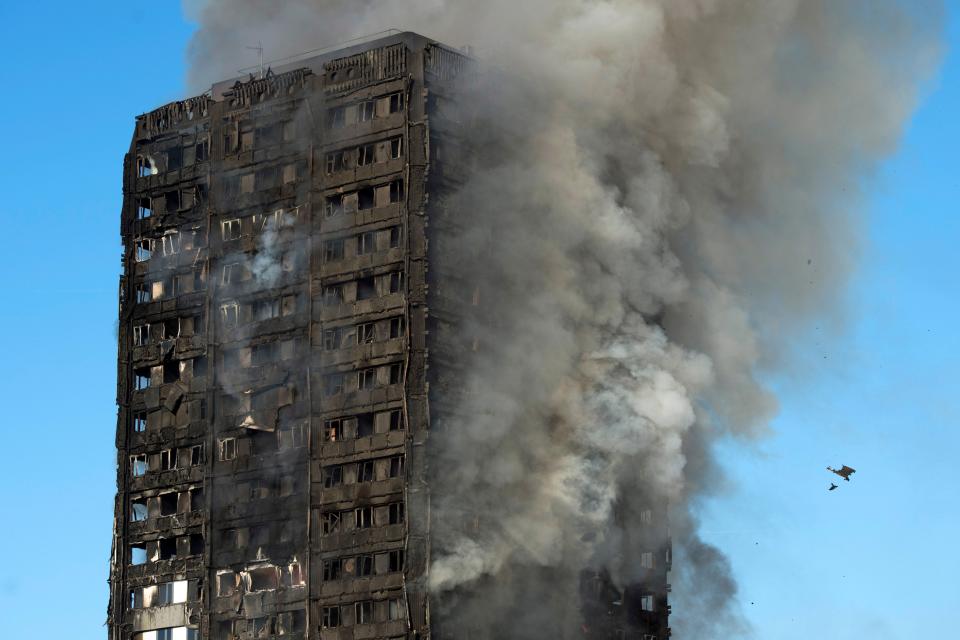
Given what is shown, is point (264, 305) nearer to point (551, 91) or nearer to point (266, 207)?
point (266, 207)

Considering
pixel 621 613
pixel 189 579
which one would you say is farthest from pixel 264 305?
pixel 621 613

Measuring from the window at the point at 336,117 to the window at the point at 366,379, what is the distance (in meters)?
18.7

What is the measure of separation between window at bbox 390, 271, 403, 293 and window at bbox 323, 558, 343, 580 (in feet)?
63.9

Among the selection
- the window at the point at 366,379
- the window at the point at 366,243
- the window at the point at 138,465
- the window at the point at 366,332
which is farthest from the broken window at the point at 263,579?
the window at the point at 366,243

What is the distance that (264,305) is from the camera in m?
172

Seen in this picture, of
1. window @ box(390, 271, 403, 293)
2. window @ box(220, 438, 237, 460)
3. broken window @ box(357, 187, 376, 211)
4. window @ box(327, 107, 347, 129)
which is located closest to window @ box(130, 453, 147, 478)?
window @ box(220, 438, 237, 460)

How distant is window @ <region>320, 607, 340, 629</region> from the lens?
162 meters

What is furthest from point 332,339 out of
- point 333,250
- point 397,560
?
point 397,560

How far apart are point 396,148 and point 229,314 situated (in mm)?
19292

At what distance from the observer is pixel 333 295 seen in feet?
549

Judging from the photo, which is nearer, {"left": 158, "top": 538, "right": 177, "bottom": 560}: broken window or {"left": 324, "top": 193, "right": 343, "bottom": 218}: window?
{"left": 324, "top": 193, "right": 343, "bottom": 218}: window

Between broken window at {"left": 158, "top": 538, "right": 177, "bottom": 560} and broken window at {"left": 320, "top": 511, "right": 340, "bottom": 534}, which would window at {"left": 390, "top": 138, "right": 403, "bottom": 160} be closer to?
broken window at {"left": 320, "top": 511, "right": 340, "bottom": 534}

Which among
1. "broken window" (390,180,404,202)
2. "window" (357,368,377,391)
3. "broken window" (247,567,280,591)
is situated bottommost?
"broken window" (247,567,280,591)

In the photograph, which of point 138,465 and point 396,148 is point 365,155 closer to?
point 396,148
